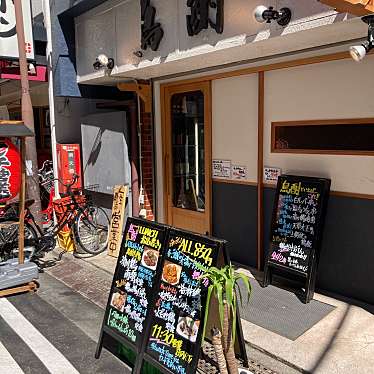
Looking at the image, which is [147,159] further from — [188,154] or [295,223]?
[295,223]

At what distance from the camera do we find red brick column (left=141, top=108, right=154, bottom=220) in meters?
7.37

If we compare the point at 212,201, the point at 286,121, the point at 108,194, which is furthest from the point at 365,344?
the point at 108,194

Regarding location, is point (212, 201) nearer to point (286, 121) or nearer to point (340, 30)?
point (286, 121)

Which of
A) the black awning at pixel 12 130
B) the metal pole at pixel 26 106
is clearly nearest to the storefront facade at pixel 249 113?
the metal pole at pixel 26 106

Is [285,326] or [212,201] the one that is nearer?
[285,326]

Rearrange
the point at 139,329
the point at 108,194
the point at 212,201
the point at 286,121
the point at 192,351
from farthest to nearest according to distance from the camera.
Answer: the point at 108,194
the point at 212,201
the point at 286,121
the point at 139,329
the point at 192,351

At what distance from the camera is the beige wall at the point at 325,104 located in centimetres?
449

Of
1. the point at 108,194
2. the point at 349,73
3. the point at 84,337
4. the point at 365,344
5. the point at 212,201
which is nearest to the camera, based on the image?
the point at 365,344

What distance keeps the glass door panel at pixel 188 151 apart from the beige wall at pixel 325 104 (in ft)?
4.82

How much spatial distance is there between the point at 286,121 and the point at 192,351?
132 inches

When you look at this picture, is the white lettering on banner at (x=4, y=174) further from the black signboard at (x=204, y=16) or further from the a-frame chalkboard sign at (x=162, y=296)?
the black signboard at (x=204, y=16)

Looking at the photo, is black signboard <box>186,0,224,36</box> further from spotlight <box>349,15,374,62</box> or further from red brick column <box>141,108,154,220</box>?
red brick column <box>141,108,154,220</box>

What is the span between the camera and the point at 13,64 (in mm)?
8578

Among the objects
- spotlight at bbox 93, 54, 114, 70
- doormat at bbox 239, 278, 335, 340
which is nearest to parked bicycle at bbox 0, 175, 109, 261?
spotlight at bbox 93, 54, 114, 70
